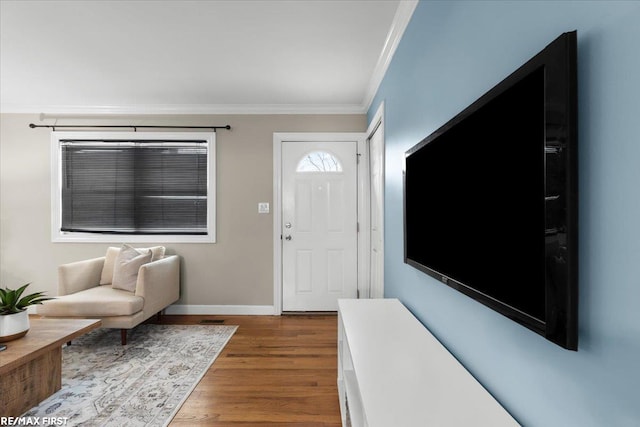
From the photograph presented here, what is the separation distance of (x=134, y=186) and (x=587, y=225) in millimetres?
4203

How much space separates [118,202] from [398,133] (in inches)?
131

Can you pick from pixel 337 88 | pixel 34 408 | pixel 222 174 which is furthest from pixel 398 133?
pixel 34 408

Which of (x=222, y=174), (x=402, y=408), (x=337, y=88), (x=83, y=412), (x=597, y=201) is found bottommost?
(x=83, y=412)

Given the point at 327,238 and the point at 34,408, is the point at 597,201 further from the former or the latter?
the point at 327,238

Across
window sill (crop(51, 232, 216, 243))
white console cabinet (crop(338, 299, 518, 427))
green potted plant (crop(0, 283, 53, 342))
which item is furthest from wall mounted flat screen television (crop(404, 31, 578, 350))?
window sill (crop(51, 232, 216, 243))

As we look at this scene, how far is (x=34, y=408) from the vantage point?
6.50 ft

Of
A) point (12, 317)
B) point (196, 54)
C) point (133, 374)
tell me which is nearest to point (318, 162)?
point (196, 54)

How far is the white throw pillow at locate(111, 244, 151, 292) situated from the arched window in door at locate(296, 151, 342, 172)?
6.39 feet

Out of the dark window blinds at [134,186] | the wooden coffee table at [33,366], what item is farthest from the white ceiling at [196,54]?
the wooden coffee table at [33,366]

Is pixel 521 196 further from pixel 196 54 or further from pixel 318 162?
pixel 318 162

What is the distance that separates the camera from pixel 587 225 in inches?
26.8

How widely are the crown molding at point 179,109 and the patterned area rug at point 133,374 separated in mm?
2402

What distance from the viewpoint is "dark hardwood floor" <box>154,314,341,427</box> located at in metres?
1.92

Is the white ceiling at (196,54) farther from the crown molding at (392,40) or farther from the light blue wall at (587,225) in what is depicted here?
the light blue wall at (587,225)
